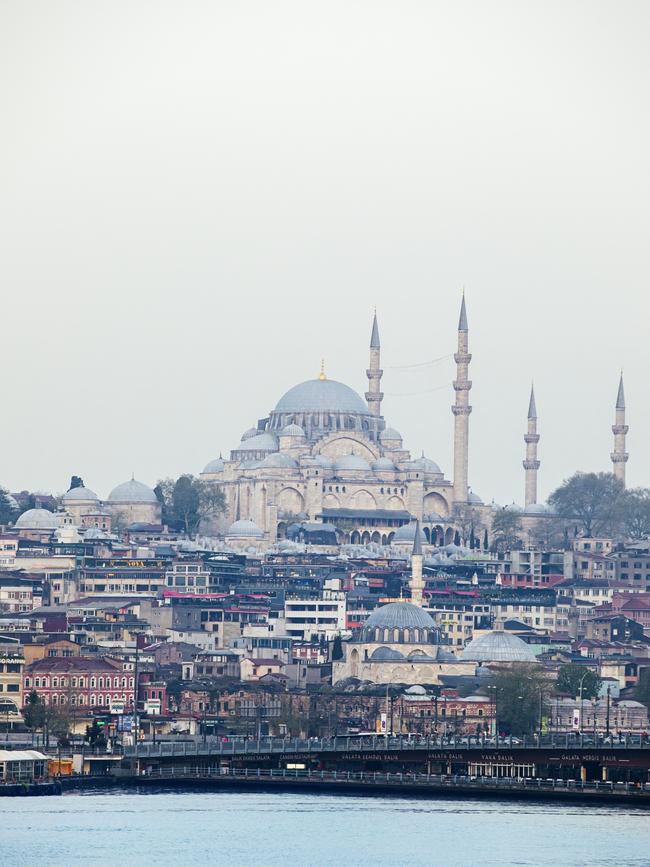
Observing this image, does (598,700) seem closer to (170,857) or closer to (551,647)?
(551,647)

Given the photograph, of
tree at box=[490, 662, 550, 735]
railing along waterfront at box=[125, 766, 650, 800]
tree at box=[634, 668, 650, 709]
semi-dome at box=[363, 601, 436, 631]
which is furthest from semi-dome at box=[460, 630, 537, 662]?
railing along waterfront at box=[125, 766, 650, 800]

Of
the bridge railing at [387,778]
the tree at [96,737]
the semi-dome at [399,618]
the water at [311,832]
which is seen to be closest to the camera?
the water at [311,832]

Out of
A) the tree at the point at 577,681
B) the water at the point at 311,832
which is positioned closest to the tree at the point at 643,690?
the tree at the point at 577,681

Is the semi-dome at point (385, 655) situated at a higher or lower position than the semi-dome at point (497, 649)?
lower

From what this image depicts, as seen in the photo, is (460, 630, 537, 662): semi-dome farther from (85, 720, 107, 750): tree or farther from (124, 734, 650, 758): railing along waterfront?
(124, 734, 650, 758): railing along waterfront

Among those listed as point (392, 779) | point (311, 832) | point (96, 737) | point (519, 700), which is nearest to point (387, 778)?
point (392, 779)

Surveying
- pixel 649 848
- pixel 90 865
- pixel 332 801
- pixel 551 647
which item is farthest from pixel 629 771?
pixel 551 647

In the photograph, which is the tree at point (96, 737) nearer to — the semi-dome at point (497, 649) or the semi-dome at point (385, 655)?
the semi-dome at point (385, 655)

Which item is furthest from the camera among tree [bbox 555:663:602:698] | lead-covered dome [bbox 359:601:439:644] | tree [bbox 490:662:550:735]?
lead-covered dome [bbox 359:601:439:644]
